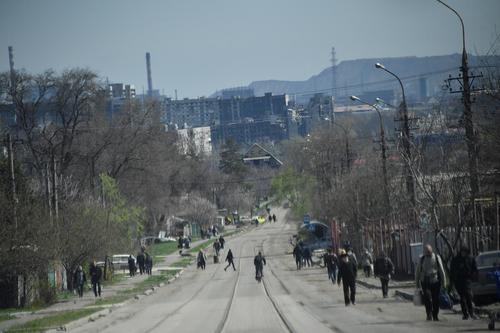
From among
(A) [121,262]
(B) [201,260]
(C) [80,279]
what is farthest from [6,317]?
(A) [121,262]

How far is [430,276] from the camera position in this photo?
2367cm

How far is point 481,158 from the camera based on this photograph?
36500mm

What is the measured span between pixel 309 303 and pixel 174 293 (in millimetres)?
13888

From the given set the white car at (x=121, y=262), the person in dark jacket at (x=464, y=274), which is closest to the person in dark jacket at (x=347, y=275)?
the person in dark jacket at (x=464, y=274)

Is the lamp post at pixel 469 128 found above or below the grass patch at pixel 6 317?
above

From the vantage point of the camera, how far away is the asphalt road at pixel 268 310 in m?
24.6

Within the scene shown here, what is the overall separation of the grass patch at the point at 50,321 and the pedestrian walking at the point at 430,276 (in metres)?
11.3

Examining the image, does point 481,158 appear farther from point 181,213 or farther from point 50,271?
point 181,213

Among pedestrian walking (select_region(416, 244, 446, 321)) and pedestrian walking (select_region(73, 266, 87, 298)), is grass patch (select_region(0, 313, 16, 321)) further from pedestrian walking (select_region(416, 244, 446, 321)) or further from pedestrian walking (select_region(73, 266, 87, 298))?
pedestrian walking (select_region(416, 244, 446, 321))

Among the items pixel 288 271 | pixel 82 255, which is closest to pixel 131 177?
pixel 288 271

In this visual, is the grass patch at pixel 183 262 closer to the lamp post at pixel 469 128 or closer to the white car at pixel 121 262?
the white car at pixel 121 262

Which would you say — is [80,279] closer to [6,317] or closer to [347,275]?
[6,317]

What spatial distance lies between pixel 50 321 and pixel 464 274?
14.5 meters

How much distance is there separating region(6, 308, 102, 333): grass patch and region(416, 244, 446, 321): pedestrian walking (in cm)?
1133
